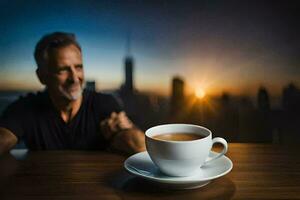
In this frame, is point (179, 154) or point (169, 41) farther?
point (169, 41)

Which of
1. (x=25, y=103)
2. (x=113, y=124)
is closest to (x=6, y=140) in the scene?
(x=25, y=103)

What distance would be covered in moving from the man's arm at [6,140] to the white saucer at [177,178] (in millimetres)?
265

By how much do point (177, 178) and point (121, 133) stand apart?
245mm

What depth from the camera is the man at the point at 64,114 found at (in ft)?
2.73

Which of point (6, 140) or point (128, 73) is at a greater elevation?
point (128, 73)

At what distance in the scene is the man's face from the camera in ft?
A: 2.73

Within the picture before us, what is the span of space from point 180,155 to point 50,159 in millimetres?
279

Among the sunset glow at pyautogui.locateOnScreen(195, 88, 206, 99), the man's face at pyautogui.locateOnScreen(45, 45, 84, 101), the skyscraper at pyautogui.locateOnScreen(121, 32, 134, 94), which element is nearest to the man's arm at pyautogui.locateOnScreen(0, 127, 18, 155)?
the man's face at pyautogui.locateOnScreen(45, 45, 84, 101)

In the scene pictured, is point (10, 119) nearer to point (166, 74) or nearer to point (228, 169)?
point (166, 74)

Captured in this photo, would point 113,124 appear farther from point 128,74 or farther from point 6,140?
point 6,140

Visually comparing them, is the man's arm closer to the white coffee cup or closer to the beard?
the beard

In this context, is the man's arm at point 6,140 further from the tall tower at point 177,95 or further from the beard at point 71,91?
the tall tower at point 177,95

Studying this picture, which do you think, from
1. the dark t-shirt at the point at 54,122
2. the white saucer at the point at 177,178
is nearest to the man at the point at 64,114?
the dark t-shirt at the point at 54,122

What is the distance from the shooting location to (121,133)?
2.81ft
